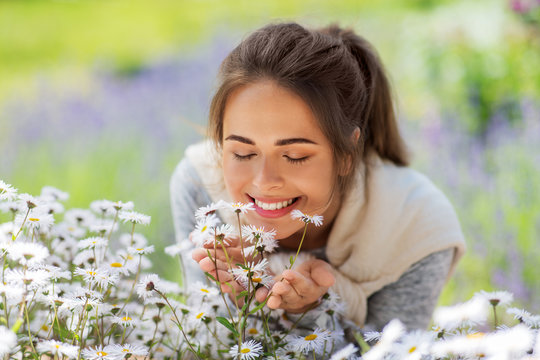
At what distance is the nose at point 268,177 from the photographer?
4.19 feet

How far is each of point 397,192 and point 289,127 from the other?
0.53 meters

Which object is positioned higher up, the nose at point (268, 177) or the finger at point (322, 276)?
the nose at point (268, 177)

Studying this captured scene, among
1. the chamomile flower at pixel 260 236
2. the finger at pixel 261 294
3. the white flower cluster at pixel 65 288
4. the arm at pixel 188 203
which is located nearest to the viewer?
the white flower cluster at pixel 65 288

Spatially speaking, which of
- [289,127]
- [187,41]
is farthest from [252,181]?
[187,41]

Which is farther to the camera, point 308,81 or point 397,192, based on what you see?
point 397,192

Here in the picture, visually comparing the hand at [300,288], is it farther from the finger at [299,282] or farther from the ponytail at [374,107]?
the ponytail at [374,107]

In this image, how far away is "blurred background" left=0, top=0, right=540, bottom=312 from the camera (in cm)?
238

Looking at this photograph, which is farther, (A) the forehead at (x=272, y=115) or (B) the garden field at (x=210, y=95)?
(B) the garden field at (x=210, y=95)

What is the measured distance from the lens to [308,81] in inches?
53.3

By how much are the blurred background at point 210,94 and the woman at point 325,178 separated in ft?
0.84

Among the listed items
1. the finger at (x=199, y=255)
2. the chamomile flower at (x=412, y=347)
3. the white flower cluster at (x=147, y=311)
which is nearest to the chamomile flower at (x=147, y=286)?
the white flower cluster at (x=147, y=311)

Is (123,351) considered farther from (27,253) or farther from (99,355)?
(27,253)

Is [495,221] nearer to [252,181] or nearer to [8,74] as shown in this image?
[252,181]

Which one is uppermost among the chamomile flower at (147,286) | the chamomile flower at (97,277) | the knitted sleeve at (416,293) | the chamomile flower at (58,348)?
the chamomile flower at (97,277)
